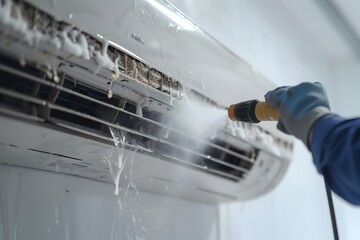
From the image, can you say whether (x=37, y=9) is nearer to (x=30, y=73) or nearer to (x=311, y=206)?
(x=30, y=73)

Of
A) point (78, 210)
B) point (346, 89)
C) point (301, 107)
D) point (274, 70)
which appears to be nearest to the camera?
point (301, 107)

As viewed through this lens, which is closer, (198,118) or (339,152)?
(339,152)

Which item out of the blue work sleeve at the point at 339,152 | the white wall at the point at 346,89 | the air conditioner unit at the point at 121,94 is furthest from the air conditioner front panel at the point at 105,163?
the white wall at the point at 346,89

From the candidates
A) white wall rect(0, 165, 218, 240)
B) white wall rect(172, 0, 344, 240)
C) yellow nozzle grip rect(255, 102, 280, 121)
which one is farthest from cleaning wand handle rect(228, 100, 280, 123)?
white wall rect(172, 0, 344, 240)

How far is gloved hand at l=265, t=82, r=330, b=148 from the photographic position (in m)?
0.62

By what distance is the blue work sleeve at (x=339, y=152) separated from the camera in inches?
21.6

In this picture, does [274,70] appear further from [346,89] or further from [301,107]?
[301,107]

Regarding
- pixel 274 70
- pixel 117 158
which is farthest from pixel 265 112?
pixel 274 70

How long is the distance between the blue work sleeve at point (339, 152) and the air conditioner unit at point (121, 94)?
1.02ft

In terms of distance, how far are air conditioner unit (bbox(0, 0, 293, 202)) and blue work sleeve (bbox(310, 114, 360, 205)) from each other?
1.02ft

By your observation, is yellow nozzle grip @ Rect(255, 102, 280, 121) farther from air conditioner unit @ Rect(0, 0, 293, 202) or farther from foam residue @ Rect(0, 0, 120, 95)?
foam residue @ Rect(0, 0, 120, 95)

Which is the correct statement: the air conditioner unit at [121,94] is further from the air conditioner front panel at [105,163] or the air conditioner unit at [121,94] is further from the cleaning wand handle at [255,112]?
the cleaning wand handle at [255,112]

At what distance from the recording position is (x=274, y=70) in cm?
175

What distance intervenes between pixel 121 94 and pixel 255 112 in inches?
10.1
